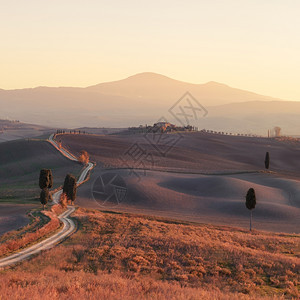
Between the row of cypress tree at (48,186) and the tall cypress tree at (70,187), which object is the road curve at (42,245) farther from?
the tall cypress tree at (70,187)

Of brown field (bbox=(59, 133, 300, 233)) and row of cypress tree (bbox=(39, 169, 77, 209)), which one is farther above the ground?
row of cypress tree (bbox=(39, 169, 77, 209))

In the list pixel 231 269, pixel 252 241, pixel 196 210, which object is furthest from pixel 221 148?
pixel 231 269

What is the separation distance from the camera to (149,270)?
85.9 ft

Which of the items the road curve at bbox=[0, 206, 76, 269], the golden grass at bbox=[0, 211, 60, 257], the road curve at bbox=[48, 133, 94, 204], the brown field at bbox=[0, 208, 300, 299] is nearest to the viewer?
the brown field at bbox=[0, 208, 300, 299]

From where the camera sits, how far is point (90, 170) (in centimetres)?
8944

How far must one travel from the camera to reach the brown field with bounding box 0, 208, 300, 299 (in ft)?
64.7

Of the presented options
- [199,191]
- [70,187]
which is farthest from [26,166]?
[199,191]

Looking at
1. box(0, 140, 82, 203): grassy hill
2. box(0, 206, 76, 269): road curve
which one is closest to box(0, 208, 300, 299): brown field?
box(0, 206, 76, 269): road curve

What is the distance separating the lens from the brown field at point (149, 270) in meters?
19.7

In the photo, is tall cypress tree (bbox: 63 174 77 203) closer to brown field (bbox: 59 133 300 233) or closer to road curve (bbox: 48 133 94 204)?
road curve (bbox: 48 133 94 204)

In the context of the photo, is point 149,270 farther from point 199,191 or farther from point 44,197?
point 199,191

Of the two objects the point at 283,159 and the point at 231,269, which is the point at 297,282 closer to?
the point at 231,269

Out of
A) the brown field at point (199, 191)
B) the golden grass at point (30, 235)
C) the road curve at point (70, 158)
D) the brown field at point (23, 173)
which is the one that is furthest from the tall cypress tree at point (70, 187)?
the golden grass at point (30, 235)

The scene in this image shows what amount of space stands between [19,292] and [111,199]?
48331 millimetres
